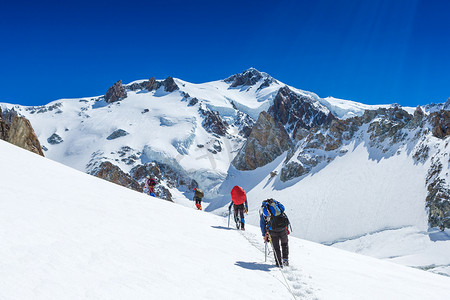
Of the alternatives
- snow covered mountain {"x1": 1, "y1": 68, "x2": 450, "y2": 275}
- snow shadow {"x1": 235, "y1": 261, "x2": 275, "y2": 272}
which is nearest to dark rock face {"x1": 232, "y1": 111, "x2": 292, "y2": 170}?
snow covered mountain {"x1": 1, "y1": 68, "x2": 450, "y2": 275}

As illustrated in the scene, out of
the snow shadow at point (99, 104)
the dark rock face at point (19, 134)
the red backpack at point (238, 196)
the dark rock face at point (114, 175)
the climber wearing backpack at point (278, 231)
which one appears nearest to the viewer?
the climber wearing backpack at point (278, 231)

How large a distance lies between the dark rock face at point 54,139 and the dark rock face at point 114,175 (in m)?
49.0

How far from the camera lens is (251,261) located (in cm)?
827

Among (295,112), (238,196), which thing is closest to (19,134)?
(238,196)

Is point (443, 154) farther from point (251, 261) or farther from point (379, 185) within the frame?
point (251, 261)

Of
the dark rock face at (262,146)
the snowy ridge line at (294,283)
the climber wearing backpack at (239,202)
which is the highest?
the dark rock face at (262,146)

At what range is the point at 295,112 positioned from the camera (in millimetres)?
184625

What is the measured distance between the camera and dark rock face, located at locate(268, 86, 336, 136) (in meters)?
181

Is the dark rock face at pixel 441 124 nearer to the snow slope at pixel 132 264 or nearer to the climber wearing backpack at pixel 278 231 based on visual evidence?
the snow slope at pixel 132 264

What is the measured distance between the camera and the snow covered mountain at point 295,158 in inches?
1578

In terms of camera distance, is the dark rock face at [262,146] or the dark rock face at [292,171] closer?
the dark rock face at [292,171]

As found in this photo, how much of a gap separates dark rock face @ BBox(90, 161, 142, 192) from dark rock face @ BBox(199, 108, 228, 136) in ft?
179

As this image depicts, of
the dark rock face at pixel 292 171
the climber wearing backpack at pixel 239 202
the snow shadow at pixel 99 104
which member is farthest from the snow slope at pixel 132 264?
the snow shadow at pixel 99 104

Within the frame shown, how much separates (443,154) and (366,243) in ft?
54.2
